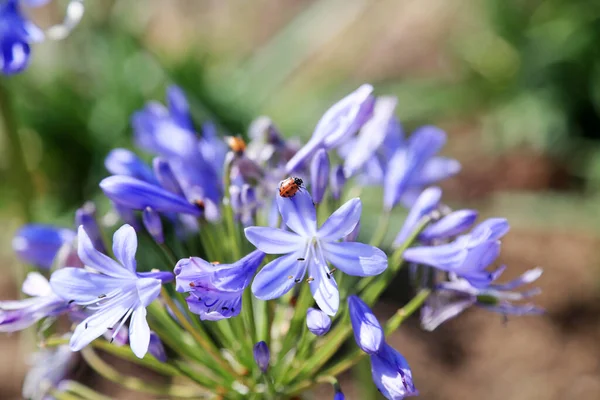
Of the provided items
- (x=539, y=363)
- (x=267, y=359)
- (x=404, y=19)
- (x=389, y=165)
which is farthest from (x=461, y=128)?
(x=267, y=359)

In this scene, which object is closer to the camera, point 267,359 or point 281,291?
point 281,291

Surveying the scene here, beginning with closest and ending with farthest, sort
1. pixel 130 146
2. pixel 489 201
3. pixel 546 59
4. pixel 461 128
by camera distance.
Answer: pixel 130 146
pixel 489 201
pixel 546 59
pixel 461 128

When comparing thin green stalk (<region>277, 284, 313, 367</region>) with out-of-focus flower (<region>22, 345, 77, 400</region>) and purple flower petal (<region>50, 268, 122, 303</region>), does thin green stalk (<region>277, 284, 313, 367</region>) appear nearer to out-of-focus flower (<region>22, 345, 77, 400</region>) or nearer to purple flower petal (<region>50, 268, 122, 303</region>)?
purple flower petal (<region>50, 268, 122, 303</region>)

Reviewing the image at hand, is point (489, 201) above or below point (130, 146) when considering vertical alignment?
below

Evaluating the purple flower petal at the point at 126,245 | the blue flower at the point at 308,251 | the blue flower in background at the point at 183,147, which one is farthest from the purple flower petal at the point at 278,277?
the blue flower in background at the point at 183,147

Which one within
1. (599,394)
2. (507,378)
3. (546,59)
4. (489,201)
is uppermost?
(546,59)

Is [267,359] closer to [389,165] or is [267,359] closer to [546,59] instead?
[389,165]
